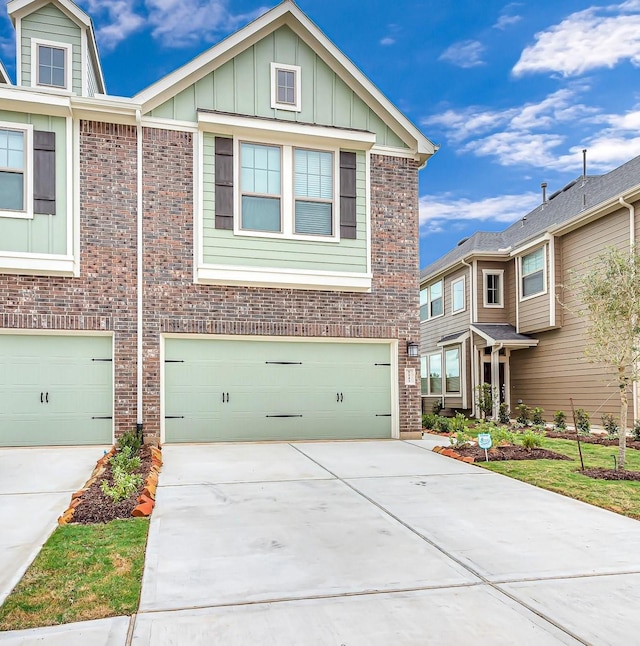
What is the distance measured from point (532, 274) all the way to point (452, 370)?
15.8 ft

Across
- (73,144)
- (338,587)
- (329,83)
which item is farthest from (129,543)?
(329,83)

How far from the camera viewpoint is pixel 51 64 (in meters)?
12.2

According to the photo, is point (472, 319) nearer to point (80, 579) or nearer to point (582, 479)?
point (582, 479)

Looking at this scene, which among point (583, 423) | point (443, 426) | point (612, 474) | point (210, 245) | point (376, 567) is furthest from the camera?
point (583, 423)

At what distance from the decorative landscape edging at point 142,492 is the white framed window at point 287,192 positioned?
4780 mm

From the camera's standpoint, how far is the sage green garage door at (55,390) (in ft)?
35.1

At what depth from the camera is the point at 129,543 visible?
503cm

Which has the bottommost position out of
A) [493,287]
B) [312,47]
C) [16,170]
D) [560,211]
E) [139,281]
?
[139,281]

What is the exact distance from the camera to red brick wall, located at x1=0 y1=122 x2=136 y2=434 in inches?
422

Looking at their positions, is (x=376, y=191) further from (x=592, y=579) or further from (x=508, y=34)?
(x=508, y=34)

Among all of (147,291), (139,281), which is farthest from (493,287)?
(139,281)

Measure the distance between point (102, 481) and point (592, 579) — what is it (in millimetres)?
5205

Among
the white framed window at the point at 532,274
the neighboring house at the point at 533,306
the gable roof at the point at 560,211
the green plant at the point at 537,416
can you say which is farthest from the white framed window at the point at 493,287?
the green plant at the point at 537,416

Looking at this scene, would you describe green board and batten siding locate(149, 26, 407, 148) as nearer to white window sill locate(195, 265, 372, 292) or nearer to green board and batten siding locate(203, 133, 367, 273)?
green board and batten siding locate(203, 133, 367, 273)
